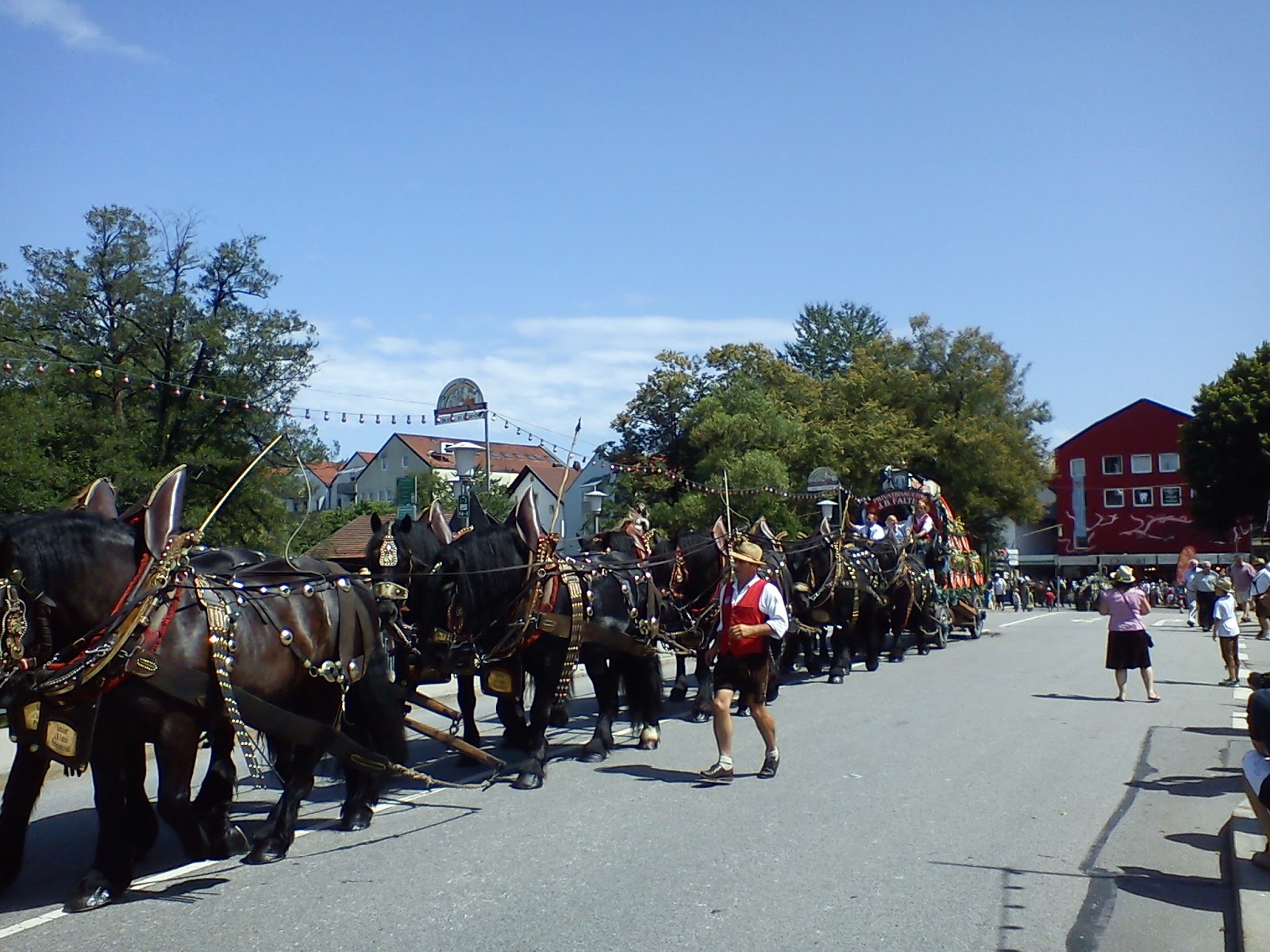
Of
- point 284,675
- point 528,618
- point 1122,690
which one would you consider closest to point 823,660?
point 1122,690

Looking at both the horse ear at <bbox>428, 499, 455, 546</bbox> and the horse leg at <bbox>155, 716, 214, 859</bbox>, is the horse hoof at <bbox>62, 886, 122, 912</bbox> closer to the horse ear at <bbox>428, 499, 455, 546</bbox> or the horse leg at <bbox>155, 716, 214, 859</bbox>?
the horse leg at <bbox>155, 716, 214, 859</bbox>

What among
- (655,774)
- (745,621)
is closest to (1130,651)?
(745,621)

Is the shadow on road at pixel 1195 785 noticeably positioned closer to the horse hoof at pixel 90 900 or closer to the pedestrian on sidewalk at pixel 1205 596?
the horse hoof at pixel 90 900

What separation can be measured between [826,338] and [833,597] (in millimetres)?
52322

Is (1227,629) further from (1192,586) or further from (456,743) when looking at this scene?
(1192,586)

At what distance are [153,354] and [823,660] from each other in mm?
21583

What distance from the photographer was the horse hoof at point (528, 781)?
8250 mm

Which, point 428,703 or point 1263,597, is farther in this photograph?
point 1263,597

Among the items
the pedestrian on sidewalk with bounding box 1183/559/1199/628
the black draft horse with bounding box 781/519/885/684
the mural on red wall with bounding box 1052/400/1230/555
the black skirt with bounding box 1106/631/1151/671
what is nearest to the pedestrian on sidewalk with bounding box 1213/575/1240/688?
the black skirt with bounding box 1106/631/1151/671

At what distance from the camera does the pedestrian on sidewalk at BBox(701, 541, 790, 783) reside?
8594 mm

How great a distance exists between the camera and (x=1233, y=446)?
49719 millimetres

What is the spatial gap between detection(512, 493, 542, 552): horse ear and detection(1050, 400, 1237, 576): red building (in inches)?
2482

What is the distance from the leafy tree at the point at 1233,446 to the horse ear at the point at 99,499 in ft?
166

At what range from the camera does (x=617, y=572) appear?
10281 mm
